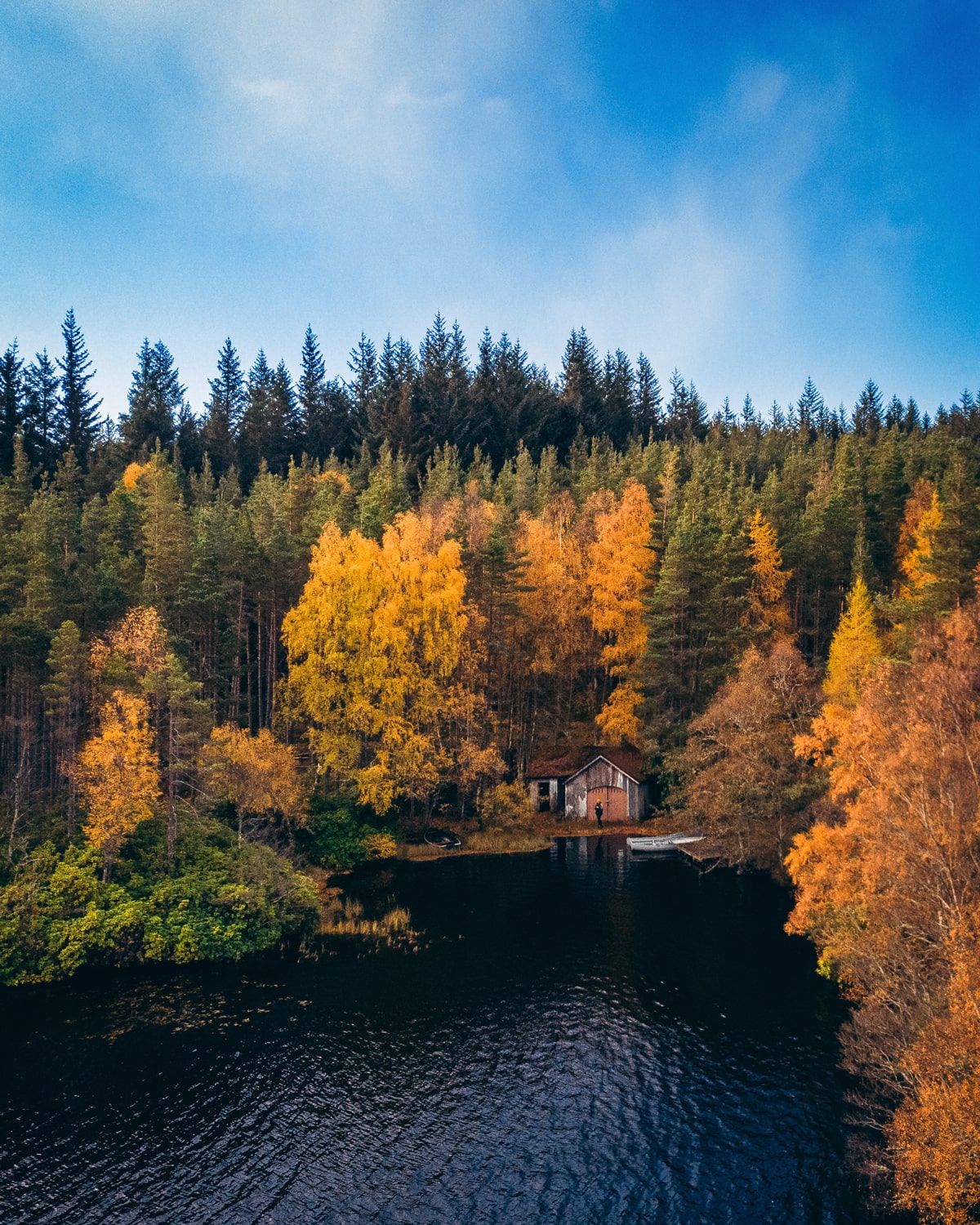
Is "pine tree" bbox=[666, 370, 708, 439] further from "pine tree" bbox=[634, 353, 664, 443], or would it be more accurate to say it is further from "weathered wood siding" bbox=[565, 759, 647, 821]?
"weathered wood siding" bbox=[565, 759, 647, 821]

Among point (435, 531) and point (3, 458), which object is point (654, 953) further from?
point (3, 458)

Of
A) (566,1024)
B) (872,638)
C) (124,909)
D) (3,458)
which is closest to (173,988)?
(124,909)

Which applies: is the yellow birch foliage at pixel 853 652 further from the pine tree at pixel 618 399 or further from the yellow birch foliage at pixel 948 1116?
the pine tree at pixel 618 399

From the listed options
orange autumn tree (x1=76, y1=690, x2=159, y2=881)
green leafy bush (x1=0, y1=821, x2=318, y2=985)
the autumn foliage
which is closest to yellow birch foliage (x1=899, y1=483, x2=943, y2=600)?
the autumn foliage

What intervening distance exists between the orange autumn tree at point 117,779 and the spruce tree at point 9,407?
223 feet

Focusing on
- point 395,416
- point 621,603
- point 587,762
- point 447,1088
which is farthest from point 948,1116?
point 395,416

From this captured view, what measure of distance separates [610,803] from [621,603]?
1580 cm

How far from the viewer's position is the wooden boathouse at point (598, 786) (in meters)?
62.0

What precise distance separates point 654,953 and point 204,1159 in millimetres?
20227

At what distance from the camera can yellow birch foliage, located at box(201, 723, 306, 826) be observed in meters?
39.7

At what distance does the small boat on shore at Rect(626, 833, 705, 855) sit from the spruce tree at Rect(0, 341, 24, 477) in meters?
77.9

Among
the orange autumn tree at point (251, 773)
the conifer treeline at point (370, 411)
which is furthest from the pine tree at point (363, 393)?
the orange autumn tree at point (251, 773)

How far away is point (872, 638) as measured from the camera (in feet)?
158

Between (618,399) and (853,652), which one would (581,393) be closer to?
(618,399)
